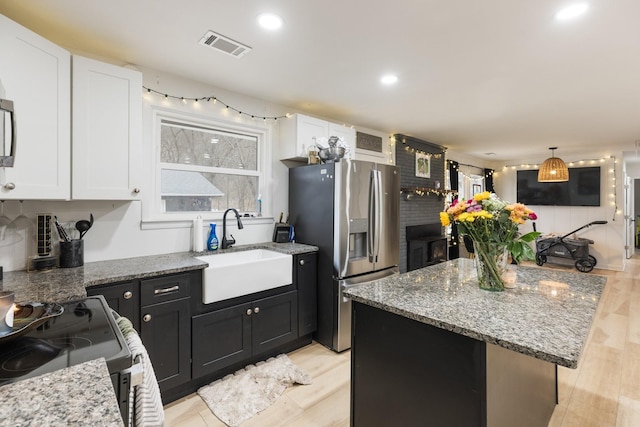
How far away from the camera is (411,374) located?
138 cm

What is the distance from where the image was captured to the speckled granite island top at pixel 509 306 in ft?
3.47

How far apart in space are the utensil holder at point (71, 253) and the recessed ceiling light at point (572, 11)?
3285 millimetres

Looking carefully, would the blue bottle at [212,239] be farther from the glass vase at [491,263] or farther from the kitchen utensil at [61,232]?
the glass vase at [491,263]

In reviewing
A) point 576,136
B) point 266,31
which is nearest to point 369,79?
point 266,31

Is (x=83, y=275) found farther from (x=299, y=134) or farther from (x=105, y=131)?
(x=299, y=134)

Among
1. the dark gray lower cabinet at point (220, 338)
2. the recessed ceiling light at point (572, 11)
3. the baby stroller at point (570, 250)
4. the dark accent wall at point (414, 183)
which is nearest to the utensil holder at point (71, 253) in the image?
the dark gray lower cabinet at point (220, 338)

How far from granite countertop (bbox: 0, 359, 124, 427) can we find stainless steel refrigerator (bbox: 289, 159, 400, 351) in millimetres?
2242

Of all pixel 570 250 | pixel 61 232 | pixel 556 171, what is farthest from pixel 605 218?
pixel 61 232

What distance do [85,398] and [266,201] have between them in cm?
269

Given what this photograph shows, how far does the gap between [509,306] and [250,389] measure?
182 centimetres

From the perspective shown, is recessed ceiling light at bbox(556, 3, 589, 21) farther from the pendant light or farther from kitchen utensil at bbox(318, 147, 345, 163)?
the pendant light

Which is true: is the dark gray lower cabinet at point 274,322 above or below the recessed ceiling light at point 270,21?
below

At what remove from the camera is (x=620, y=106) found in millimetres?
3469

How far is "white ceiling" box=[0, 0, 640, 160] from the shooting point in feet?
5.79
